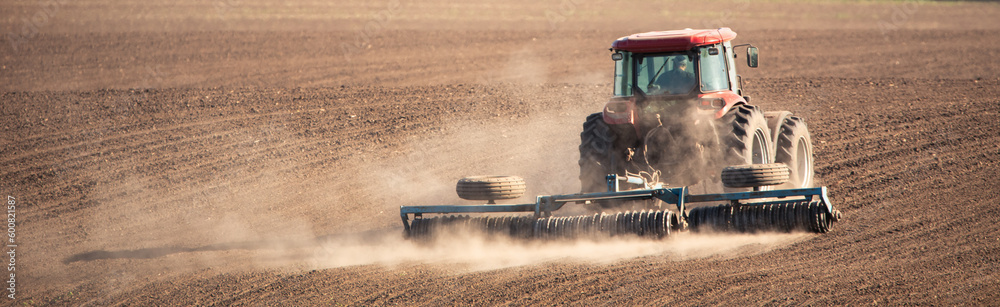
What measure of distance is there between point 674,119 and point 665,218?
1.36 meters

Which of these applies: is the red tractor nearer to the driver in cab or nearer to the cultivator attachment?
the driver in cab

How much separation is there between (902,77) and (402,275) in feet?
40.2

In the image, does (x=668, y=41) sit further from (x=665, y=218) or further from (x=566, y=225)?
(x=566, y=225)

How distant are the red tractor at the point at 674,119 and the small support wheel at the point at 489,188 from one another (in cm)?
83

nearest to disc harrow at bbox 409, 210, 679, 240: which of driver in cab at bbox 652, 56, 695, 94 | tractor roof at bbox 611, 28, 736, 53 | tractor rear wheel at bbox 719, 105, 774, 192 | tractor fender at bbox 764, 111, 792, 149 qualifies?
tractor rear wheel at bbox 719, 105, 774, 192

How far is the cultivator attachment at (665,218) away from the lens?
6902mm

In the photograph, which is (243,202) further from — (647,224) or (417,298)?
(647,224)

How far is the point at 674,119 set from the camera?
8.07m

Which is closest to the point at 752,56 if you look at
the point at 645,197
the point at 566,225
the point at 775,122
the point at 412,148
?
the point at 775,122

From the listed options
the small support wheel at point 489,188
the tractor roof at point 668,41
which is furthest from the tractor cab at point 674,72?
the small support wheel at point 489,188

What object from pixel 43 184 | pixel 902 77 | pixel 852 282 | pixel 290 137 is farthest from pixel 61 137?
pixel 902 77

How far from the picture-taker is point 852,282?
6.59 meters

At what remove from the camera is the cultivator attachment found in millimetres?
6902

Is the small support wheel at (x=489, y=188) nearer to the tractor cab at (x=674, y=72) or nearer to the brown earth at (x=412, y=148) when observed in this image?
the brown earth at (x=412, y=148)
